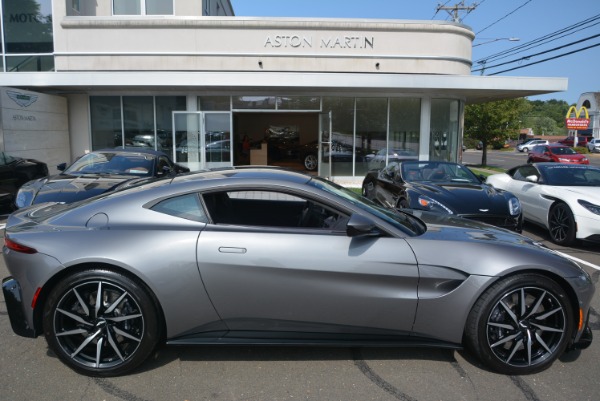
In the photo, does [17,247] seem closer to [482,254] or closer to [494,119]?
[482,254]

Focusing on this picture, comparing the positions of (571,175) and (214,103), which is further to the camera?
(214,103)

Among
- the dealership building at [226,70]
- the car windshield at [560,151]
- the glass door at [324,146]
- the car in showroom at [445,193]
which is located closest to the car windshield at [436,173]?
the car in showroom at [445,193]

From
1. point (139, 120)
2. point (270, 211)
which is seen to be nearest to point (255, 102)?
point (139, 120)

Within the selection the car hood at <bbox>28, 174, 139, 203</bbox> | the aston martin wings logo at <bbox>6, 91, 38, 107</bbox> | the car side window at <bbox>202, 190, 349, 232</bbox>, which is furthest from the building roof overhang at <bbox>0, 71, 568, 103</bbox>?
the car side window at <bbox>202, 190, 349, 232</bbox>

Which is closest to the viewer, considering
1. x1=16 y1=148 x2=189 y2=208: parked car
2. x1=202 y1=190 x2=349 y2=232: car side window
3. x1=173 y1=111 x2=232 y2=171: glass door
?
x1=202 y1=190 x2=349 y2=232: car side window

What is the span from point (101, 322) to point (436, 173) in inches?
268

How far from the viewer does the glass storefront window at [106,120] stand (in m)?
15.3

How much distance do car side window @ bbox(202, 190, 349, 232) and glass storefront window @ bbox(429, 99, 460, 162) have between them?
12.5 m

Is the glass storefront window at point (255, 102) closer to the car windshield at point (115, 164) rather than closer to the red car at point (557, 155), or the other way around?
the car windshield at point (115, 164)

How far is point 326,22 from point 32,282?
1391 centimetres

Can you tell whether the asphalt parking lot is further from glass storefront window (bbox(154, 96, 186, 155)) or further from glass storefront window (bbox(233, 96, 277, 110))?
glass storefront window (bbox(233, 96, 277, 110))

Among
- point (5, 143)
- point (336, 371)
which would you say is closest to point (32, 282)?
point (336, 371)

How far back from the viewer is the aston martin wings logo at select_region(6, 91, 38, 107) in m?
12.6

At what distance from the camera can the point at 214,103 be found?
15172 mm
